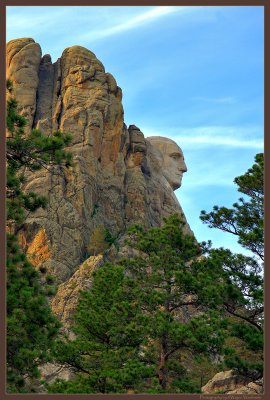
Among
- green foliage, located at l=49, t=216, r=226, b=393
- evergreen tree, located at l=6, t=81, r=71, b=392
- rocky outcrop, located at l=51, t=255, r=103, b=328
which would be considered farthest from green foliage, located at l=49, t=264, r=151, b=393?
rocky outcrop, located at l=51, t=255, r=103, b=328

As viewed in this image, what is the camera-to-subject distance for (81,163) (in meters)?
73.6

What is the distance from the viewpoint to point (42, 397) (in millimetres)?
16016

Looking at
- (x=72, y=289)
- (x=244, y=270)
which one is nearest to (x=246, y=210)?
(x=244, y=270)

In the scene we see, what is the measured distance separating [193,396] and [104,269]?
16549 mm

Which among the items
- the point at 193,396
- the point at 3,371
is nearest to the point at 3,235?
the point at 3,371

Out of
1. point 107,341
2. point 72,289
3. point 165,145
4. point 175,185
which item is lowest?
point 107,341

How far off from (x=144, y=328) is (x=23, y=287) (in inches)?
380

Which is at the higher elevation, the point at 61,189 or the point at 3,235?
the point at 61,189

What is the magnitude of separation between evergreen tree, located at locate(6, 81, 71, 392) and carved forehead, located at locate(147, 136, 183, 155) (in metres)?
74.1

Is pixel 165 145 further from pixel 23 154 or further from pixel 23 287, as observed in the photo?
pixel 23 287

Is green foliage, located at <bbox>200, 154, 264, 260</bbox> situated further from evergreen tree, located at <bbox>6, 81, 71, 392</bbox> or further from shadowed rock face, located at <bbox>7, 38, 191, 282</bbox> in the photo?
shadowed rock face, located at <bbox>7, 38, 191, 282</bbox>

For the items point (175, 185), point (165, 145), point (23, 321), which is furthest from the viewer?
point (165, 145)

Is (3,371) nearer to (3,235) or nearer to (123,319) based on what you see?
(3,235)

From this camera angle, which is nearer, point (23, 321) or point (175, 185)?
point (23, 321)
